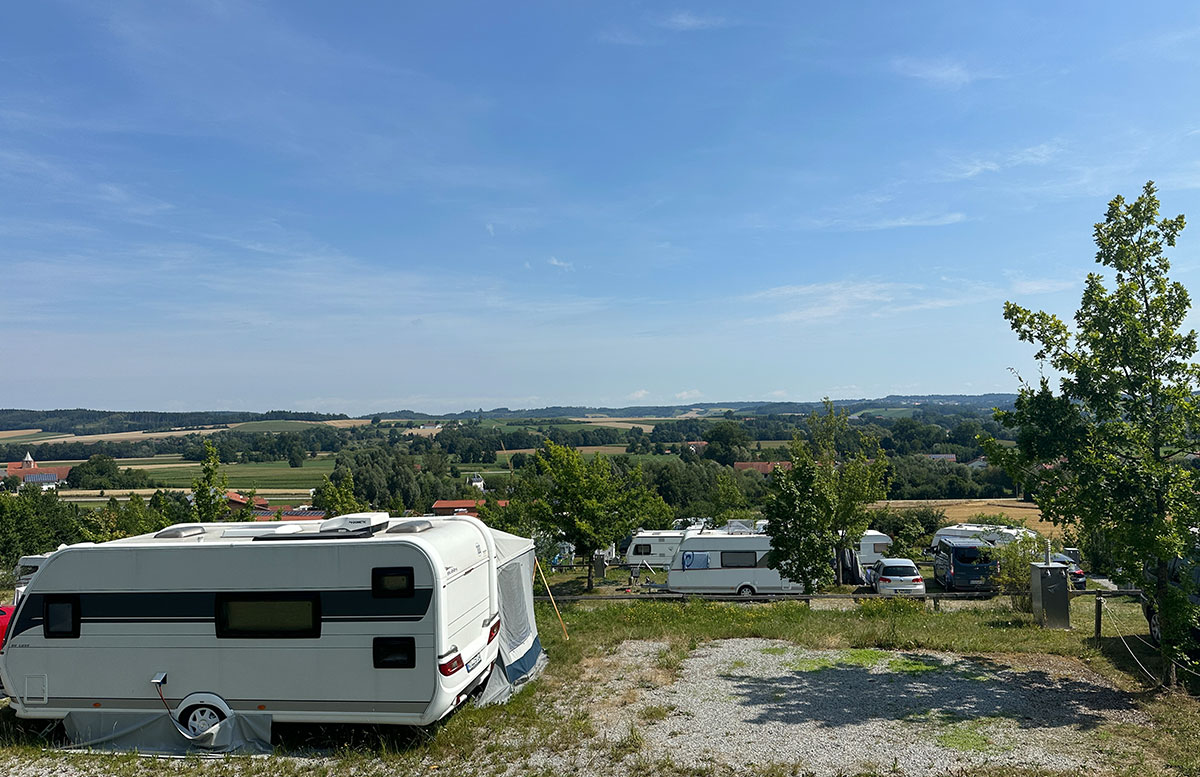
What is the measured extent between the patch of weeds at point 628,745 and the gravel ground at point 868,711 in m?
0.09

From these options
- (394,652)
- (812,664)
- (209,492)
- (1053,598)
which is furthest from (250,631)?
(1053,598)

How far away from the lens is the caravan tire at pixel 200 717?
8.60 m

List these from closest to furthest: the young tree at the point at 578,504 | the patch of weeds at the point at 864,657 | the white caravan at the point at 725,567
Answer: the patch of weeds at the point at 864,657
the white caravan at the point at 725,567
the young tree at the point at 578,504

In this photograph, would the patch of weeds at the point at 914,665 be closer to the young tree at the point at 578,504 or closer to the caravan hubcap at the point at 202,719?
the caravan hubcap at the point at 202,719

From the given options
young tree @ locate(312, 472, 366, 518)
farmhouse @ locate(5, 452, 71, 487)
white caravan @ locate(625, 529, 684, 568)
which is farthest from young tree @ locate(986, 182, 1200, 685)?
farmhouse @ locate(5, 452, 71, 487)

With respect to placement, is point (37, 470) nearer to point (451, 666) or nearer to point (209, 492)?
point (209, 492)

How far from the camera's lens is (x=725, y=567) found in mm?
22391

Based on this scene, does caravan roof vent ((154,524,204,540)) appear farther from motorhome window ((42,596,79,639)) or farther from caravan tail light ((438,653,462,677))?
caravan tail light ((438,653,462,677))

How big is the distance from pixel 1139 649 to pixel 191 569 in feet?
47.0

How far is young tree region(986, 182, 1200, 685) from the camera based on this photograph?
888cm

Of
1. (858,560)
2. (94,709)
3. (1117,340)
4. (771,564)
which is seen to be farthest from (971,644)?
(858,560)

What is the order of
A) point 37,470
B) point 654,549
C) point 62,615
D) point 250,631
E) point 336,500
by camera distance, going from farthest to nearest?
point 37,470 → point 654,549 → point 336,500 → point 62,615 → point 250,631

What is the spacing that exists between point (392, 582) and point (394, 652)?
31.7 inches

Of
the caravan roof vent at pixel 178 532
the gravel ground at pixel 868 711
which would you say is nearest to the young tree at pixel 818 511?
the gravel ground at pixel 868 711
